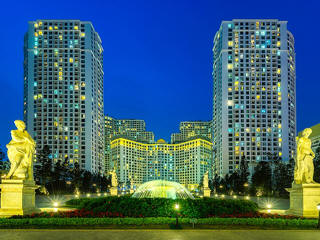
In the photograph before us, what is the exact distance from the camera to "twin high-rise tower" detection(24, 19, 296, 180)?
12900 centimetres

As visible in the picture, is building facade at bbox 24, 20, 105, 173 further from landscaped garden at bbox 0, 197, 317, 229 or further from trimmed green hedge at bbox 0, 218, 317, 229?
trimmed green hedge at bbox 0, 218, 317, 229

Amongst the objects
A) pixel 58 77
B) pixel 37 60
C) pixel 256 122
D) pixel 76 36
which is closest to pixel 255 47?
pixel 256 122

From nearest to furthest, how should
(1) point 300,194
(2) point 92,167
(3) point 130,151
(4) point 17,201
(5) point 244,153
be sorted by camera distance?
(4) point 17,201
(1) point 300,194
(5) point 244,153
(2) point 92,167
(3) point 130,151

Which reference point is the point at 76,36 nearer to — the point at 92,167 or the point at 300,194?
the point at 92,167

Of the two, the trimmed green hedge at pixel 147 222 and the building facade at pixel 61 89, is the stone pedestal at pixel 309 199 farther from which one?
the building facade at pixel 61 89

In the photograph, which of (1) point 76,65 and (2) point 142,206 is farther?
(1) point 76,65

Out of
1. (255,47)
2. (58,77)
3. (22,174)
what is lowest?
(22,174)

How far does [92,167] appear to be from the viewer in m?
136

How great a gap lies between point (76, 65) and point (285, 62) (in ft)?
300

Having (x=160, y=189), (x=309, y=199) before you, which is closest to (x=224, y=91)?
(x=160, y=189)

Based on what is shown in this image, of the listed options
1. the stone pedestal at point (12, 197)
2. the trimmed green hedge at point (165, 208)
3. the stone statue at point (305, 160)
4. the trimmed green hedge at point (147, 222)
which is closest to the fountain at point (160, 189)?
the trimmed green hedge at point (165, 208)

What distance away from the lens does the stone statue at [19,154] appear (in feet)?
56.2

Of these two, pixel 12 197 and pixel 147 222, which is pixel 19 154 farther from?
pixel 147 222

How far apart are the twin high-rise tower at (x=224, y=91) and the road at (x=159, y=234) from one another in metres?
116
